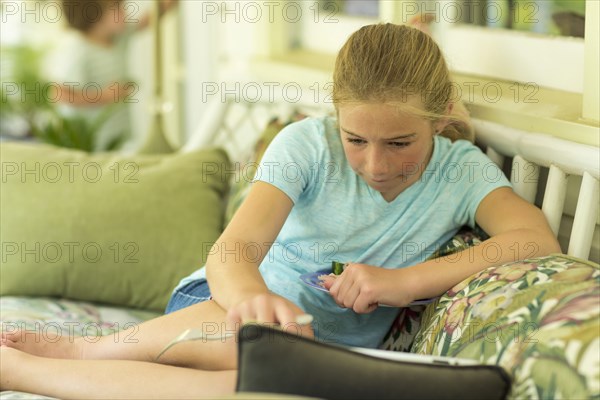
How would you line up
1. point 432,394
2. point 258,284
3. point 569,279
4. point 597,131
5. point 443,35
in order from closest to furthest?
point 432,394, point 569,279, point 258,284, point 597,131, point 443,35

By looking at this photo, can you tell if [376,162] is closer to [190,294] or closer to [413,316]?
[413,316]

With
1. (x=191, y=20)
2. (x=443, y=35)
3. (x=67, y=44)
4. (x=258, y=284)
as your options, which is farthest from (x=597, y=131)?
(x=67, y=44)

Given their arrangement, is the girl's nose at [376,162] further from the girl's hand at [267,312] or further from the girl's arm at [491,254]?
the girl's hand at [267,312]

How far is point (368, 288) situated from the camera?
1.37 metres

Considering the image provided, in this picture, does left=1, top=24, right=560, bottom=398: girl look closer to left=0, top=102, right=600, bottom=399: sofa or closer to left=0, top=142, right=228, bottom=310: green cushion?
left=0, top=102, right=600, bottom=399: sofa

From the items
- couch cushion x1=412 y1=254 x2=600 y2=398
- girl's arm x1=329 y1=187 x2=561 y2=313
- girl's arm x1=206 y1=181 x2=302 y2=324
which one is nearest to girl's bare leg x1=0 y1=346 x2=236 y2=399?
girl's arm x1=206 y1=181 x2=302 y2=324

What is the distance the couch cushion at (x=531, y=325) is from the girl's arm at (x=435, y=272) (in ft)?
0.12

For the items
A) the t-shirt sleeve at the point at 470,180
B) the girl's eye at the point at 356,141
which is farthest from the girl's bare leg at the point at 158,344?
the t-shirt sleeve at the point at 470,180

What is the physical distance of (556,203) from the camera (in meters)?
1.50

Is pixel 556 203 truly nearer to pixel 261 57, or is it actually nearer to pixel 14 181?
pixel 14 181

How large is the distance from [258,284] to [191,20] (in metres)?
2.13

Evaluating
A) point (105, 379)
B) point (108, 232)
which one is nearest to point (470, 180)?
point (105, 379)

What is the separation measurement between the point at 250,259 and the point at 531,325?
0.46 meters

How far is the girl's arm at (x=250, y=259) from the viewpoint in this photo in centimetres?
121
